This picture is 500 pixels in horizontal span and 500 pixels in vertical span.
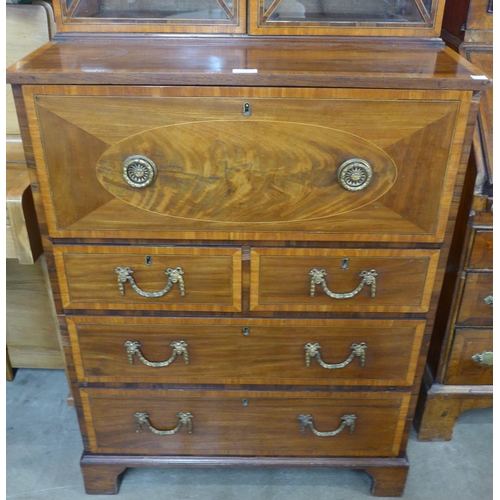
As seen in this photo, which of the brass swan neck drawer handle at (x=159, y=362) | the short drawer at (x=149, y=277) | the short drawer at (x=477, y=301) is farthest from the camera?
the short drawer at (x=477, y=301)

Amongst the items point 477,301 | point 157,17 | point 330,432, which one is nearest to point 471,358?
point 477,301

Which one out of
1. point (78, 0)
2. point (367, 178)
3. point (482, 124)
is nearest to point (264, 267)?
point (367, 178)

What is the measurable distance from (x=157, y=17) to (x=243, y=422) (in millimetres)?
930

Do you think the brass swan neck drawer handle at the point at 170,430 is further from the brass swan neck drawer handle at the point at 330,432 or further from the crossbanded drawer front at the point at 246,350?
the brass swan neck drawer handle at the point at 330,432

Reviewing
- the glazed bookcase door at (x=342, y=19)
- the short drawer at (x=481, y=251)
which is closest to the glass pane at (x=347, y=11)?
the glazed bookcase door at (x=342, y=19)

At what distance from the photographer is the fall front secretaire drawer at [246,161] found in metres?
0.95

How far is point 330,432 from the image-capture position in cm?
130

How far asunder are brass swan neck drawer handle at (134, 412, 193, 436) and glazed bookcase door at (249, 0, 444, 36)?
87 cm

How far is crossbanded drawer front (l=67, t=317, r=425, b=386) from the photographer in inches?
46.1

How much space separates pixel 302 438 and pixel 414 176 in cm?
69

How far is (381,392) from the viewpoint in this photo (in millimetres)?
1249

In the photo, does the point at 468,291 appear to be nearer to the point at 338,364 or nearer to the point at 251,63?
the point at 338,364

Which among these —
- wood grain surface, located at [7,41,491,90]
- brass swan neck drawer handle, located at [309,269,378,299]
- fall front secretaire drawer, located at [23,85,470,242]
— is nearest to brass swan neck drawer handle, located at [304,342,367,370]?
brass swan neck drawer handle, located at [309,269,378,299]

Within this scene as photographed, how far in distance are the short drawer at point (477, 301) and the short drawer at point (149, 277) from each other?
58 cm
